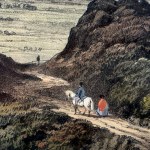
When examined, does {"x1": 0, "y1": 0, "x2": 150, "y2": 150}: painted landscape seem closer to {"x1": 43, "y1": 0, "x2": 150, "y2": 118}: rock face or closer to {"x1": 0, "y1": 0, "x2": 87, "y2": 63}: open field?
{"x1": 43, "y1": 0, "x2": 150, "y2": 118}: rock face

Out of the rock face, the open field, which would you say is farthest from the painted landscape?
the open field

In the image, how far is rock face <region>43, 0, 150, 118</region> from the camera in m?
36.8

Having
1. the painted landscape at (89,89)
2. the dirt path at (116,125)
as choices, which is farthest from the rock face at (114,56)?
the dirt path at (116,125)

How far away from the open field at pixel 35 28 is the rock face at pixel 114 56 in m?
16.0

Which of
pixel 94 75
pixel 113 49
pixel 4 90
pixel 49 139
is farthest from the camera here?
pixel 113 49

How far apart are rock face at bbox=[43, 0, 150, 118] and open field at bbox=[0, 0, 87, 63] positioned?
16.0 metres

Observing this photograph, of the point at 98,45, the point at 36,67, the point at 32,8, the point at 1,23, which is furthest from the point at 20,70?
the point at 32,8

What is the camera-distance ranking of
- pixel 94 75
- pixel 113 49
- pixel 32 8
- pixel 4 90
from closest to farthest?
pixel 4 90
pixel 94 75
pixel 113 49
pixel 32 8

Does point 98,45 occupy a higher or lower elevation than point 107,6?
lower

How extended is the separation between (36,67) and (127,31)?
45.8 feet

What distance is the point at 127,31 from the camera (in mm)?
47938

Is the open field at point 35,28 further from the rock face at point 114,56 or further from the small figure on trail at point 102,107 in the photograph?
the small figure on trail at point 102,107

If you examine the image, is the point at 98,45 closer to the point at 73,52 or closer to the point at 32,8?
the point at 73,52

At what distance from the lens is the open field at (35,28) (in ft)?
246
